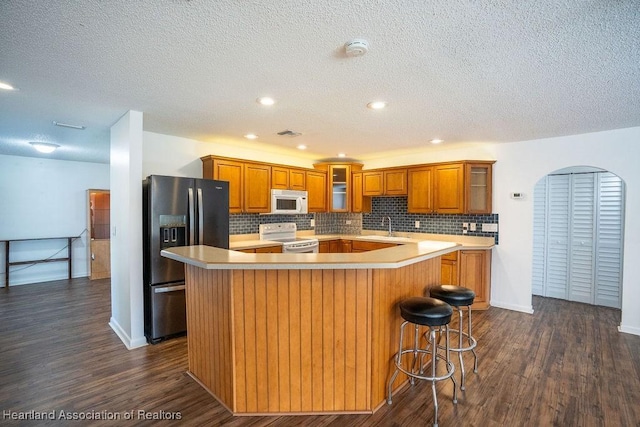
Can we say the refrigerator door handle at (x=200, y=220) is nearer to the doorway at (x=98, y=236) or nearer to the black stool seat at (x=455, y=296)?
the black stool seat at (x=455, y=296)

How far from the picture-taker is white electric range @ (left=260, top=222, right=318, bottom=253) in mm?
4781

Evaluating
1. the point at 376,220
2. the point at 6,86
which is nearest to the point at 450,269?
the point at 376,220

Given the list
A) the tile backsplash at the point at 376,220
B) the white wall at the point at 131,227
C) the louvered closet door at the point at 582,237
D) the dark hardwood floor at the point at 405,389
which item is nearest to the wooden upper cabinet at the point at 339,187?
the tile backsplash at the point at 376,220

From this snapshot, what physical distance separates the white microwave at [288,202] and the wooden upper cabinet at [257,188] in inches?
3.8

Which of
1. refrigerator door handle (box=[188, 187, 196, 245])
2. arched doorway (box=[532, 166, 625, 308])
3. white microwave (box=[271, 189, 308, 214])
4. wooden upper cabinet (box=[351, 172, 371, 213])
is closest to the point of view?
refrigerator door handle (box=[188, 187, 196, 245])

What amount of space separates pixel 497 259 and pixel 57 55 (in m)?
5.28

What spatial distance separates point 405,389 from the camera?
8.11 ft

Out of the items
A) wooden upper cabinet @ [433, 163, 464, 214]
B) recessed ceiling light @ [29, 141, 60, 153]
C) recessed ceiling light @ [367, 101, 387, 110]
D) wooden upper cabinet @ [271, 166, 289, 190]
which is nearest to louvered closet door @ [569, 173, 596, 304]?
wooden upper cabinet @ [433, 163, 464, 214]

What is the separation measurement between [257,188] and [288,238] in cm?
112

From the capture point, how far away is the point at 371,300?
2160 millimetres

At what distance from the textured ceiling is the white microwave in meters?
1.43

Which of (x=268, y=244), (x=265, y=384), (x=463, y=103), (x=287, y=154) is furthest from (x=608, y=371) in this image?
(x=287, y=154)

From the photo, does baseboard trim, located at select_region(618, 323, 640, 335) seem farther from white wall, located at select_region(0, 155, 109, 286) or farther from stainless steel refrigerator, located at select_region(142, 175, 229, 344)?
white wall, located at select_region(0, 155, 109, 286)

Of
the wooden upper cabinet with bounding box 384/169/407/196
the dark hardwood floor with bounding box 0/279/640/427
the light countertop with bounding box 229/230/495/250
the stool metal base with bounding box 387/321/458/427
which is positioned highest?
the wooden upper cabinet with bounding box 384/169/407/196
